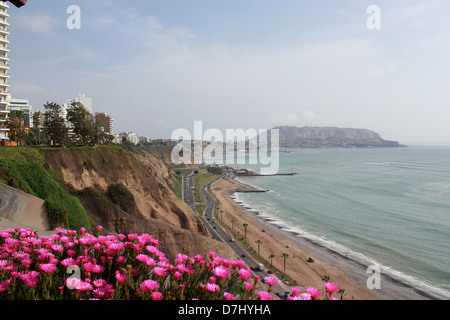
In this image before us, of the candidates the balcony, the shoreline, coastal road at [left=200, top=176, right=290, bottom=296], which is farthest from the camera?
the balcony

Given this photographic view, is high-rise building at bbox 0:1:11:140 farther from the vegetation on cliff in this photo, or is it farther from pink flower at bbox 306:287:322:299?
pink flower at bbox 306:287:322:299

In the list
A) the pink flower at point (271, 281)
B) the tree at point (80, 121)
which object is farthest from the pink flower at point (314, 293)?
the tree at point (80, 121)

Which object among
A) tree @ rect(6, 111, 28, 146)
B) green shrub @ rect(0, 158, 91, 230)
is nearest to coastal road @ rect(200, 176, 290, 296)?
green shrub @ rect(0, 158, 91, 230)

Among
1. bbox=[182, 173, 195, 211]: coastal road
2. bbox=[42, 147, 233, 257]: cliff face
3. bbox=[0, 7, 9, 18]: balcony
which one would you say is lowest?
bbox=[182, 173, 195, 211]: coastal road

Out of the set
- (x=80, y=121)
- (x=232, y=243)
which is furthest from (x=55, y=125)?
(x=232, y=243)

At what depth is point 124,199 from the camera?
110 ft

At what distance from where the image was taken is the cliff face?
2830 cm

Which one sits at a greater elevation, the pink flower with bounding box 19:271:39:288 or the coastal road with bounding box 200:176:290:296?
the pink flower with bounding box 19:271:39:288

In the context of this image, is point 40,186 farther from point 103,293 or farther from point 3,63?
point 3,63

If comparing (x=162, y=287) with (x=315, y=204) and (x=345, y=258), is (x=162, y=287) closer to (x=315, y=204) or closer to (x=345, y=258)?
(x=345, y=258)

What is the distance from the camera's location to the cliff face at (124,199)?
28297mm

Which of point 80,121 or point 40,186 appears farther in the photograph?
point 80,121

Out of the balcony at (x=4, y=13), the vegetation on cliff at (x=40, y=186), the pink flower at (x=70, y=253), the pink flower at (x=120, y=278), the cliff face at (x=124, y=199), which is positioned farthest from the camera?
the balcony at (x=4, y=13)

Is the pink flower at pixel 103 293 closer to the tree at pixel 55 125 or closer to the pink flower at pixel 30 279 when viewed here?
the pink flower at pixel 30 279
